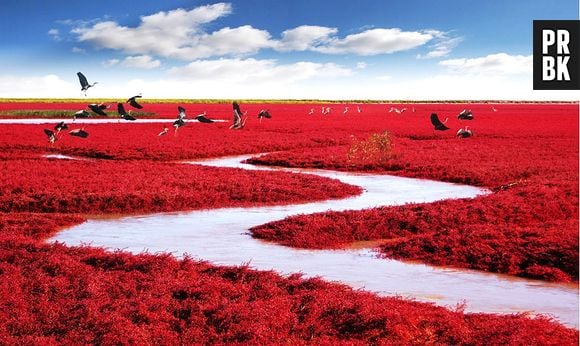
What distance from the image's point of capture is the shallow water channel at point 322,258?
10.7 m

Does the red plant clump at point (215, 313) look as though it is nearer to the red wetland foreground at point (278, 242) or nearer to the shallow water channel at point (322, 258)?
the red wetland foreground at point (278, 242)

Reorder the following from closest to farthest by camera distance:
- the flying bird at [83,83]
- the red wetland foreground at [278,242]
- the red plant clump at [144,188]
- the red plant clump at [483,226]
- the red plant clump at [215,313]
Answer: the red plant clump at [215,313] → the red wetland foreground at [278,242] → the red plant clump at [483,226] → the flying bird at [83,83] → the red plant clump at [144,188]

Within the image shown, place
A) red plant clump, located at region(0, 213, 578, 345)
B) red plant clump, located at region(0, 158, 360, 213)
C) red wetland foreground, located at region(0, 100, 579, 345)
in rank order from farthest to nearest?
1. red plant clump, located at region(0, 158, 360, 213)
2. red wetland foreground, located at region(0, 100, 579, 345)
3. red plant clump, located at region(0, 213, 578, 345)

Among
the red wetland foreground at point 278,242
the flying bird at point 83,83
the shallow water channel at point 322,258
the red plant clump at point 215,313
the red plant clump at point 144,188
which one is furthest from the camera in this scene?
the red plant clump at point 144,188

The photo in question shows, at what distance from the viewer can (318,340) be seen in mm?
8289

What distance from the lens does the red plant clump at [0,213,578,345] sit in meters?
8.37

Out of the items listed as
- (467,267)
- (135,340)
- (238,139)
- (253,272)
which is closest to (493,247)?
(467,267)

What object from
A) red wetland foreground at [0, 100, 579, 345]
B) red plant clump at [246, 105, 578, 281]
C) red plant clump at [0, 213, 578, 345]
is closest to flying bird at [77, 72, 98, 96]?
red wetland foreground at [0, 100, 579, 345]

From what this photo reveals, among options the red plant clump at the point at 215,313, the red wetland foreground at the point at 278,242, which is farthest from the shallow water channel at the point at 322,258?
the red plant clump at the point at 215,313

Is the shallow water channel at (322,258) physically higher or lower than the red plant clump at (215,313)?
lower

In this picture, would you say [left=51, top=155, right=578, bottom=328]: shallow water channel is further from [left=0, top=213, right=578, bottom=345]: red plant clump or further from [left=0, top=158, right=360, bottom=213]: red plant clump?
[left=0, top=158, right=360, bottom=213]: red plant clump

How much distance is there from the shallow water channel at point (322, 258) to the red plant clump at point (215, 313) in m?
0.98

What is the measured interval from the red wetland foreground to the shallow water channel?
23.2 inches

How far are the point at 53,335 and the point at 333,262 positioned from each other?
19.9ft
